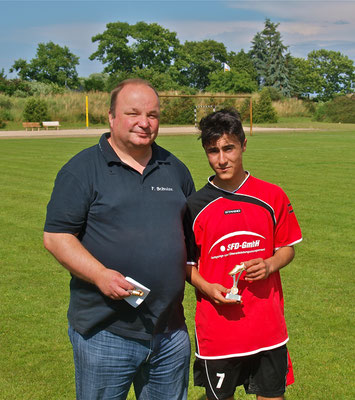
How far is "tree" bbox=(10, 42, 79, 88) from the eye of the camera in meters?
80.6

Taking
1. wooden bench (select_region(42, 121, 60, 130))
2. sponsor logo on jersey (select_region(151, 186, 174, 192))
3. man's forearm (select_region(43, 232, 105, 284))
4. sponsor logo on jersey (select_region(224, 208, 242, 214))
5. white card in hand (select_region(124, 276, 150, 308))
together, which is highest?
sponsor logo on jersey (select_region(151, 186, 174, 192))

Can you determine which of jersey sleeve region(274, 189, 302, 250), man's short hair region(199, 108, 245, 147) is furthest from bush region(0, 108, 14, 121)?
jersey sleeve region(274, 189, 302, 250)

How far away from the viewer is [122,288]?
2.35 meters

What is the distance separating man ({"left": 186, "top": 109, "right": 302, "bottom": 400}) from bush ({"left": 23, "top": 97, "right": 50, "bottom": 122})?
45816mm

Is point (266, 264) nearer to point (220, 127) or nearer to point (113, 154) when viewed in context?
point (220, 127)

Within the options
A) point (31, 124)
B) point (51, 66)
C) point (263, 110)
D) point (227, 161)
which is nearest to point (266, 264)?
point (227, 161)

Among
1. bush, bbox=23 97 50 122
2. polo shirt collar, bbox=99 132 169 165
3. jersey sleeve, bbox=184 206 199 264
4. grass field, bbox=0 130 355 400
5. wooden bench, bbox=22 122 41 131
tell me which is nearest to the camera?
polo shirt collar, bbox=99 132 169 165

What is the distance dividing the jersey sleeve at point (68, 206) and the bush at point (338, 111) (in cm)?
5909

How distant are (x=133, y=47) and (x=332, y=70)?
40474 millimetres

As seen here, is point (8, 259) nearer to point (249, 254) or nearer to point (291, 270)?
point (291, 270)

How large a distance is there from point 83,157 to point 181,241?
24.0 inches

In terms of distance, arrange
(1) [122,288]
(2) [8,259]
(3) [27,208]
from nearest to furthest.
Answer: (1) [122,288] < (2) [8,259] < (3) [27,208]

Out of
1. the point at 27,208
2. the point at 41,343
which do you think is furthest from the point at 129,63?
the point at 41,343

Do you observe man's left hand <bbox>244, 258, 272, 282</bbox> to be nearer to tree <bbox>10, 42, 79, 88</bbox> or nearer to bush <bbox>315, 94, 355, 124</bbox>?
bush <bbox>315, 94, 355, 124</bbox>
